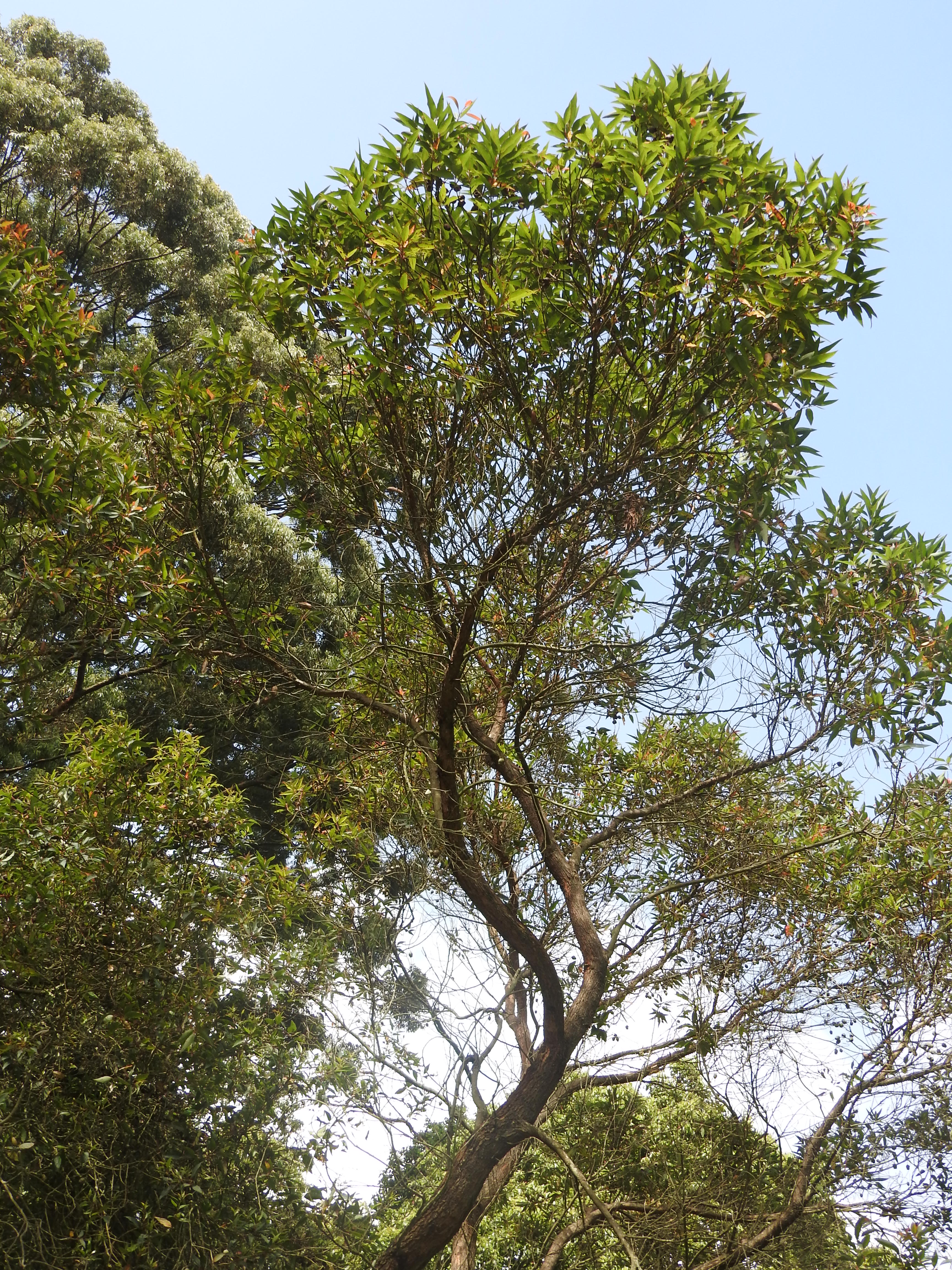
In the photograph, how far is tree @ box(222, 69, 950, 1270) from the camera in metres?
3.99

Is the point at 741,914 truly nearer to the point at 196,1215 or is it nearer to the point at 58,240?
the point at 196,1215

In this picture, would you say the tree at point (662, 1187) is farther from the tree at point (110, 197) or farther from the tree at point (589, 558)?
the tree at point (110, 197)

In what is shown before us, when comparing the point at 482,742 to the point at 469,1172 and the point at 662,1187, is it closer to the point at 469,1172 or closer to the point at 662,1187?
the point at 469,1172

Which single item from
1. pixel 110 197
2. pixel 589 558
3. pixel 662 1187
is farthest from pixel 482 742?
pixel 110 197

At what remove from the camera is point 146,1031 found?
15.9 ft

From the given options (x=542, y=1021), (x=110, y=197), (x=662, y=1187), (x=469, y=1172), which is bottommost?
(x=469, y=1172)

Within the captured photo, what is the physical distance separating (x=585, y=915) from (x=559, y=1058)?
0.76 metres

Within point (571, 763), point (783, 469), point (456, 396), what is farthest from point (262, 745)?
point (783, 469)

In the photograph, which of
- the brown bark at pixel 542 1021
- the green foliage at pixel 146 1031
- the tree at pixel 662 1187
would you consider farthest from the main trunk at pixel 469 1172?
the green foliage at pixel 146 1031

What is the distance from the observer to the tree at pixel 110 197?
11.5 m

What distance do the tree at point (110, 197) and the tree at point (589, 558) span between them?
22.4ft

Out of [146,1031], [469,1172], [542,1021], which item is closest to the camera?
[469,1172]

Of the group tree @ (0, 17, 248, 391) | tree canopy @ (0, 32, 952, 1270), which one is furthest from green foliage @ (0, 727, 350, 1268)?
tree @ (0, 17, 248, 391)

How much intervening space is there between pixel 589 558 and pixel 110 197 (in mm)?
10454
